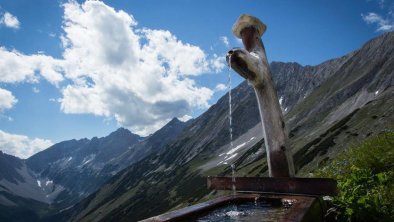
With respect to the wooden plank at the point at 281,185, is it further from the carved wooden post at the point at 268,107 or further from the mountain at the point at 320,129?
the mountain at the point at 320,129

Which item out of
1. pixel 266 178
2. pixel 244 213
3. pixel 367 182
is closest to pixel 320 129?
pixel 367 182

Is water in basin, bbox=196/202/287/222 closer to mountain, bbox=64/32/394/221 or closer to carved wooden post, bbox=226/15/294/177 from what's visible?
carved wooden post, bbox=226/15/294/177

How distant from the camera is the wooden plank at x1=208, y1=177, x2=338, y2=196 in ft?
21.8

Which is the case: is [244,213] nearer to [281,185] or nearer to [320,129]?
[281,185]

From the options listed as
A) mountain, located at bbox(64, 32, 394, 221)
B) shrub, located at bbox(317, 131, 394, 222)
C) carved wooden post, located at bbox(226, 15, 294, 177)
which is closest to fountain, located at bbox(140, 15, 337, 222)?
carved wooden post, located at bbox(226, 15, 294, 177)

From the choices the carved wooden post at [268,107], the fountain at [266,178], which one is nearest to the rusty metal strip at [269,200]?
the fountain at [266,178]

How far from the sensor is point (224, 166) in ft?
533

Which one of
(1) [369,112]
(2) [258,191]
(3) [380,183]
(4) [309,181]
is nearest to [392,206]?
(3) [380,183]

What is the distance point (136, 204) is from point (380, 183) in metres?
184

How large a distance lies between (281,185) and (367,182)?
5.89ft

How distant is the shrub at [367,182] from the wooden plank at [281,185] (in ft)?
1.89

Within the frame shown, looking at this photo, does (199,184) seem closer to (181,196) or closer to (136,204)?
(181,196)

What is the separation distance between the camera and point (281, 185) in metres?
7.62

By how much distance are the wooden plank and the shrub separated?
576mm
